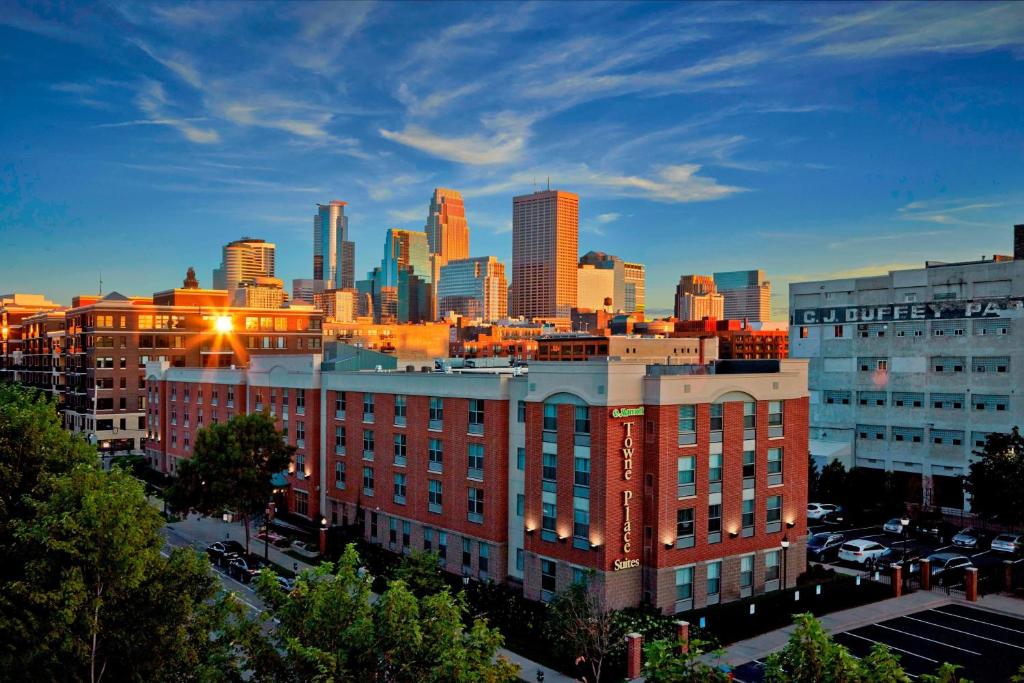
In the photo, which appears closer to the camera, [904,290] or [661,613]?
[661,613]

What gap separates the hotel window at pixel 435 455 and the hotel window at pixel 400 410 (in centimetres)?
361

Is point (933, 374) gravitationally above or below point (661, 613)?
above

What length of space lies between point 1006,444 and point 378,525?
50.8 metres

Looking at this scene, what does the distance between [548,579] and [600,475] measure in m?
7.58

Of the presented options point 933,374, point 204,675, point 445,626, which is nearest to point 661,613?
point 445,626

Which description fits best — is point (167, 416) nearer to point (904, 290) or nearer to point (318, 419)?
point (318, 419)

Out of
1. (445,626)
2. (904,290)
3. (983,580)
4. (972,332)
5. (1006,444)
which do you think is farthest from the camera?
(904,290)

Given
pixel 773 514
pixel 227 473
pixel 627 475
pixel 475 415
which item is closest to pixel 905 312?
pixel 773 514

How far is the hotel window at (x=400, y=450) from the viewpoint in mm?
56050

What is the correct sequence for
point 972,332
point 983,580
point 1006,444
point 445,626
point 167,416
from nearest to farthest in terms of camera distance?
point 445,626
point 983,580
point 1006,444
point 972,332
point 167,416

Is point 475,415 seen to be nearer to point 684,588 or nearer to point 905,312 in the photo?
point 684,588

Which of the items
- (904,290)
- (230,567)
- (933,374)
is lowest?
(230,567)

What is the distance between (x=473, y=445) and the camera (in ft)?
165

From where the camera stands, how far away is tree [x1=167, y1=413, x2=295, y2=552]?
2258 inches
